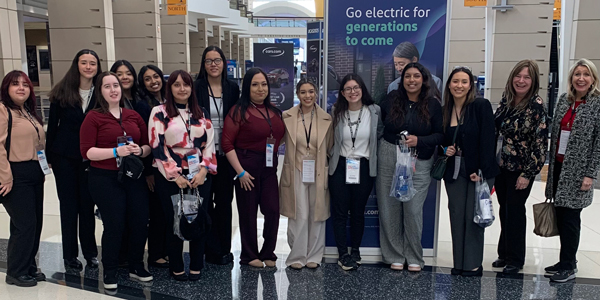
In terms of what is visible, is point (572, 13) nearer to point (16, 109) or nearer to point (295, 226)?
point (295, 226)

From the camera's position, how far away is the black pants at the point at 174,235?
121 inches

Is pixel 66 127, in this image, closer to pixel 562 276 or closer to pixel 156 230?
pixel 156 230

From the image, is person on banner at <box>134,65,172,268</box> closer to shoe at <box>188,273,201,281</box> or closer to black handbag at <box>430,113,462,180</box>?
shoe at <box>188,273,201,281</box>

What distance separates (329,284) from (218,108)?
1.51 m

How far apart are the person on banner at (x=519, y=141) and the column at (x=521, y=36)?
7.99 meters

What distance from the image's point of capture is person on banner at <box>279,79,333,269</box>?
11.0 feet

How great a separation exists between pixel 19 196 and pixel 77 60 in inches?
38.7

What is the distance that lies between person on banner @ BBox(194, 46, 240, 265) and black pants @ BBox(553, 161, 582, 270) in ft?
7.78

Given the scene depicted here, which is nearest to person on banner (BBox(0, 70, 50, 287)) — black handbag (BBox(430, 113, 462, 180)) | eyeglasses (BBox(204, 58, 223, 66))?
eyeglasses (BBox(204, 58, 223, 66))

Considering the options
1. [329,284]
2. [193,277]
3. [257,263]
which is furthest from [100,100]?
[329,284]

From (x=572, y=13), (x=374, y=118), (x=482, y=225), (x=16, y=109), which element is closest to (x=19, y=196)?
(x=16, y=109)

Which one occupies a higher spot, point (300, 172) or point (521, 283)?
point (300, 172)

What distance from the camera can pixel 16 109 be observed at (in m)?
3.05

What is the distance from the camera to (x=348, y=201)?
344 cm
